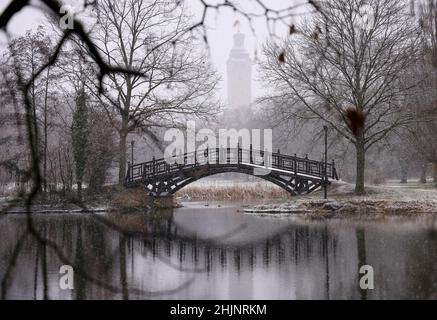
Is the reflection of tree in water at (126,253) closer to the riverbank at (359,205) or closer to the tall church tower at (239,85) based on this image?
the riverbank at (359,205)

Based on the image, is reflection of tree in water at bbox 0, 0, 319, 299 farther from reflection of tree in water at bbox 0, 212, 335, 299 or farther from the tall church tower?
the tall church tower

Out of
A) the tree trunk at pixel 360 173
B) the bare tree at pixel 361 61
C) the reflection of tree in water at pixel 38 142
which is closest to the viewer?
the reflection of tree in water at pixel 38 142

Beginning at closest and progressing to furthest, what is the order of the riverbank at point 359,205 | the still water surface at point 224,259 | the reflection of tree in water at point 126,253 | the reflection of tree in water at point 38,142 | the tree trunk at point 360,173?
the reflection of tree in water at point 38,142
the still water surface at point 224,259
the reflection of tree in water at point 126,253
the riverbank at point 359,205
the tree trunk at point 360,173

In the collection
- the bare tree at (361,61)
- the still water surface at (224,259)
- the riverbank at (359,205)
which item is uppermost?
the bare tree at (361,61)

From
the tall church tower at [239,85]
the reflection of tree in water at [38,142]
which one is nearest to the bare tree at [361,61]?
the reflection of tree in water at [38,142]

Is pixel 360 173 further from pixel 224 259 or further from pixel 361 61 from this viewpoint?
pixel 224 259

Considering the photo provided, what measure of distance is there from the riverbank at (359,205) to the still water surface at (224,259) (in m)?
3.21

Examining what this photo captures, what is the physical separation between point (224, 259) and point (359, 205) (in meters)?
15.8

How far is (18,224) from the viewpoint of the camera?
2292cm

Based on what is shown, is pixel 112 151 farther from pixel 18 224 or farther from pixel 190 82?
pixel 18 224

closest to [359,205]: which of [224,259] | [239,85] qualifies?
[224,259]

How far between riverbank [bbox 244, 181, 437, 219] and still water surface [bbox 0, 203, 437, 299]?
3206 mm

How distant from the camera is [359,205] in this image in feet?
91.8

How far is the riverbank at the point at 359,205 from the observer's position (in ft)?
88.0
